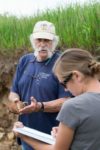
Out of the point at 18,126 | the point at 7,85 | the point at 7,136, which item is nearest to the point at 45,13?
the point at 7,85

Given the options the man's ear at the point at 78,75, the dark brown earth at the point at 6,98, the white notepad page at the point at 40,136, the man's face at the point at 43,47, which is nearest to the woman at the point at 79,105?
the man's ear at the point at 78,75

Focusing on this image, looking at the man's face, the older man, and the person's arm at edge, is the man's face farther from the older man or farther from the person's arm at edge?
the person's arm at edge

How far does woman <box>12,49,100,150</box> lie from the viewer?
2.09 meters

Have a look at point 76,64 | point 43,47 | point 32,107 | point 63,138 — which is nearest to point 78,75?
point 76,64

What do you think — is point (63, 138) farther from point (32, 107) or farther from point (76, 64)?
point (32, 107)

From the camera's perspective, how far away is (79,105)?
2.09m

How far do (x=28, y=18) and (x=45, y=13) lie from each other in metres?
0.40

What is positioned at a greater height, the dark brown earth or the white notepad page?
the white notepad page

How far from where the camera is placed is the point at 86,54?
7.35 ft

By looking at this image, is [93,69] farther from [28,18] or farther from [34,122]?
[28,18]

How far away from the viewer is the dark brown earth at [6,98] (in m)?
5.65

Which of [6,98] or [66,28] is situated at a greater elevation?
[66,28]

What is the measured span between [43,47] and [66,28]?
76.7 inches

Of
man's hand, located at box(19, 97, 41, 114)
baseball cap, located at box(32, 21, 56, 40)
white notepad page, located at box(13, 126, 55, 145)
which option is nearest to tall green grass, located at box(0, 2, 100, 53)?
baseball cap, located at box(32, 21, 56, 40)
